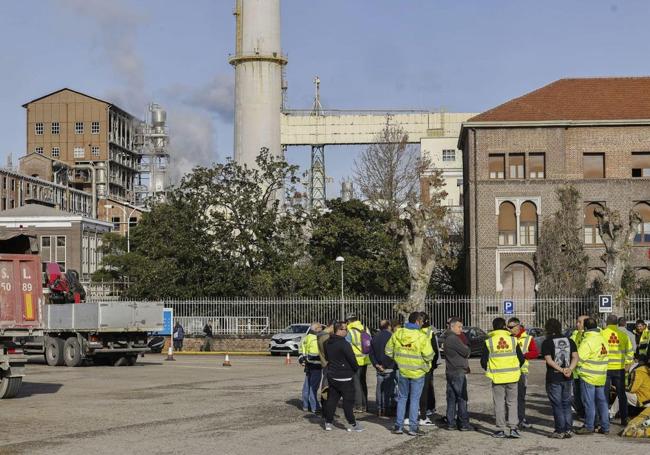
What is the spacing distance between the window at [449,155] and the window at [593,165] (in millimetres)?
34526

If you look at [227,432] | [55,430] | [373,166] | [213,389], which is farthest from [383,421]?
[373,166]

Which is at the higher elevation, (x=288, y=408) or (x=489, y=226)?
(x=489, y=226)

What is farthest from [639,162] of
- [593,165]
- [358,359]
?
[358,359]

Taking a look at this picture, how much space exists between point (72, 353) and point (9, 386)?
510 inches

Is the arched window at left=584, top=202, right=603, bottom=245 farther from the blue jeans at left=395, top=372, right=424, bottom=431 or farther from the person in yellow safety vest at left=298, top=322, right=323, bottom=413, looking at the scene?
the blue jeans at left=395, top=372, right=424, bottom=431

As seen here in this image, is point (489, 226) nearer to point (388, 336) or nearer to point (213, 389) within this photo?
point (213, 389)

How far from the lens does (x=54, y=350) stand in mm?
35969

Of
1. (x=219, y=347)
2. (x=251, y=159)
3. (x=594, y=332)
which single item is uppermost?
(x=251, y=159)

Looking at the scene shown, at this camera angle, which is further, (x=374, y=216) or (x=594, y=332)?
(x=374, y=216)

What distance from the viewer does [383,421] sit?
1881 cm

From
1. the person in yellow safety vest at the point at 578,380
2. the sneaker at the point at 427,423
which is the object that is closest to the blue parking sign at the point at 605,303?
the person in yellow safety vest at the point at 578,380

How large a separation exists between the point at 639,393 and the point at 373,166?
68566mm

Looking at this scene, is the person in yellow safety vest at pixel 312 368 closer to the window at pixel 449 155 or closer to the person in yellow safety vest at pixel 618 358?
the person in yellow safety vest at pixel 618 358

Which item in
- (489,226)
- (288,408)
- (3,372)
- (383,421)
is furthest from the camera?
(489,226)
